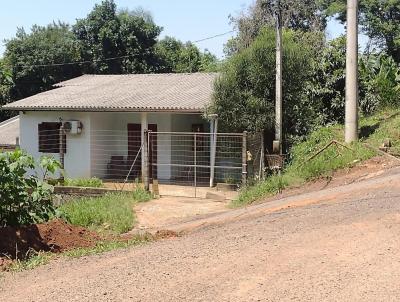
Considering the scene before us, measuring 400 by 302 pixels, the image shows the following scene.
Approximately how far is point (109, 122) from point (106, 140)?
2.63 ft

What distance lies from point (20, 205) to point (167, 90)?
13.0 metres

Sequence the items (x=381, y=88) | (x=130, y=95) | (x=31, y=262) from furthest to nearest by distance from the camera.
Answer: (x=130, y=95)
(x=381, y=88)
(x=31, y=262)

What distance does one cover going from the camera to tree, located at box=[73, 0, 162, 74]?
115ft

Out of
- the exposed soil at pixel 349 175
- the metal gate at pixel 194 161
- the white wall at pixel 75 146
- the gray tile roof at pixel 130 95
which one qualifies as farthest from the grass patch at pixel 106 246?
the white wall at pixel 75 146

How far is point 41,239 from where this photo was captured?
8.20 metres

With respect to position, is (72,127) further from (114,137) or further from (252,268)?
(252,268)

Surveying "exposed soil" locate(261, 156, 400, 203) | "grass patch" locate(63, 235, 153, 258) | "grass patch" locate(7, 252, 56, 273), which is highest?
"exposed soil" locate(261, 156, 400, 203)

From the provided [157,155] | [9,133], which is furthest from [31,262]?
[9,133]

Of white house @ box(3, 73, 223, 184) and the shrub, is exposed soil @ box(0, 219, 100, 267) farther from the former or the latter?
white house @ box(3, 73, 223, 184)

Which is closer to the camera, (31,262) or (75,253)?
(31,262)

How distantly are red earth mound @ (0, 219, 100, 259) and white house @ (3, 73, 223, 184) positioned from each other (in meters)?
9.77

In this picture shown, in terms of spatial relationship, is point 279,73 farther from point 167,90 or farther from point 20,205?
point 20,205

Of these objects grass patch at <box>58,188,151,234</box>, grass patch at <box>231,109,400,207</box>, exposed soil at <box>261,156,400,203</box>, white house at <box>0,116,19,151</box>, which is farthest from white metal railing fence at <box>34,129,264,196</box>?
white house at <box>0,116,19,151</box>

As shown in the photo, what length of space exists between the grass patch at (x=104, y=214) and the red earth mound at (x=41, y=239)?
155 centimetres
